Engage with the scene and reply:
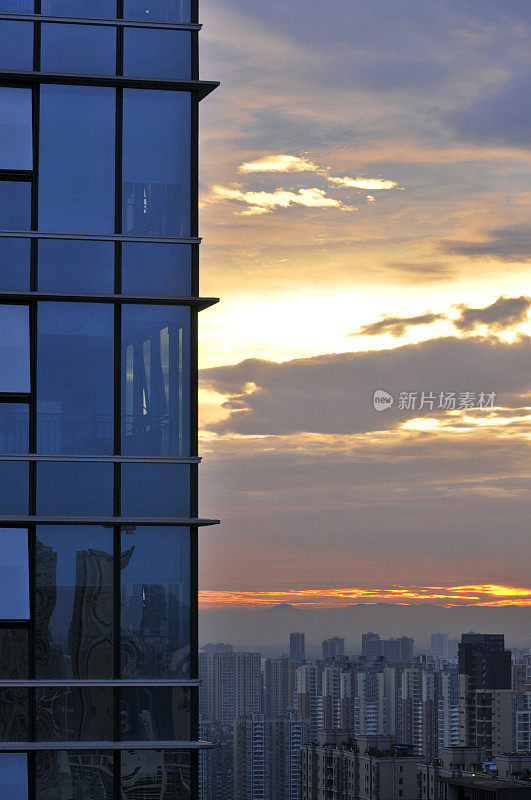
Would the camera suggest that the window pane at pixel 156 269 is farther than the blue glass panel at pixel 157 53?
No

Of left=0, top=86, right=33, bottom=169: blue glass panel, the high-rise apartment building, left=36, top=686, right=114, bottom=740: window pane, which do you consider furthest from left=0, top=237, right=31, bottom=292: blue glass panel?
left=36, top=686, right=114, bottom=740: window pane

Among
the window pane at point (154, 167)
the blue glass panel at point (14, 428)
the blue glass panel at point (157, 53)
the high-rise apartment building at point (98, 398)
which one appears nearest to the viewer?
the high-rise apartment building at point (98, 398)

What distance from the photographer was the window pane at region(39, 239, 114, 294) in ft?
24.1

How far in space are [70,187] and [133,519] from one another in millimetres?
2234

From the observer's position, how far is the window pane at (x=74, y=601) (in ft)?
23.0

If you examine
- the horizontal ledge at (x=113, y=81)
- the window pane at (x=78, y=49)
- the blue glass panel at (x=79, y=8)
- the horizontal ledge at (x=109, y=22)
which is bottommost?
the horizontal ledge at (x=113, y=81)

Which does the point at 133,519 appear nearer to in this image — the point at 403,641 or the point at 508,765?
the point at 508,765

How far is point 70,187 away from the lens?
746cm

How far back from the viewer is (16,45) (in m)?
7.51

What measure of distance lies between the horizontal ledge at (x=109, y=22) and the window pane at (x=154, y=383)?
6.38ft

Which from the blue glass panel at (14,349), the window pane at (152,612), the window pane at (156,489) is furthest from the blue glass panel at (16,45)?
the window pane at (152,612)

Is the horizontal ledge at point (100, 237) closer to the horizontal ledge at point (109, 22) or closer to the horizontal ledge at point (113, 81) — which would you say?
the horizontal ledge at point (113, 81)

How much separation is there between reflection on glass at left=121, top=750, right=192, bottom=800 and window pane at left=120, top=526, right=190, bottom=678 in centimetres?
48

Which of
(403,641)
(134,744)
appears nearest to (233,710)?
(403,641)
